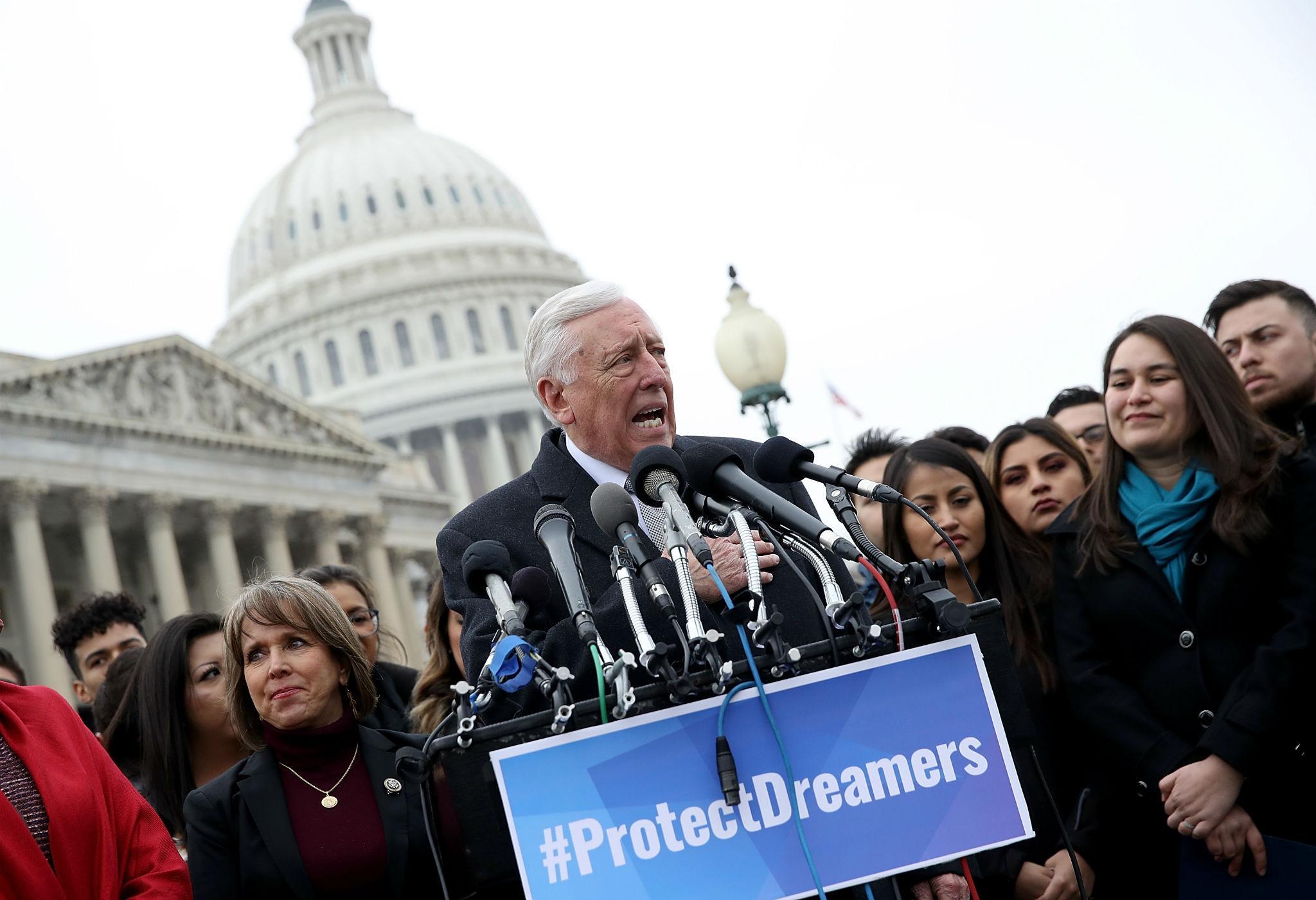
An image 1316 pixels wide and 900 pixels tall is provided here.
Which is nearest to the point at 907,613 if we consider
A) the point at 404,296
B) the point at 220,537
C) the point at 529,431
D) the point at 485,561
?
the point at 485,561

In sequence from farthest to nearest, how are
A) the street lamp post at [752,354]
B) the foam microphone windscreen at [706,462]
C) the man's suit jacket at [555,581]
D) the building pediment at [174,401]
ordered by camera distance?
the building pediment at [174,401] < the street lamp post at [752,354] < the foam microphone windscreen at [706,462] < the man's suit jacket at [555,581]

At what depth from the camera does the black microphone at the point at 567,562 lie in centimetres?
339

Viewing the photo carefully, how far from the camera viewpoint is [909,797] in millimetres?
3412

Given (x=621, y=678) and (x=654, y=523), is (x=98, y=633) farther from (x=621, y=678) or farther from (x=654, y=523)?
(x=621, y=678)

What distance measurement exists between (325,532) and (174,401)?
21.3 feet

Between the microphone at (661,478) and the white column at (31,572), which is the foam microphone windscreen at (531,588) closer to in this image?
the microphone at (661,478)

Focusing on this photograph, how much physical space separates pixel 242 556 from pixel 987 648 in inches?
1720

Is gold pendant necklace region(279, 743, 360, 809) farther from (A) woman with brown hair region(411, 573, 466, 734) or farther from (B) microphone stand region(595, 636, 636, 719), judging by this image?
(B) microphone stand region(595, 636, 636, 719)

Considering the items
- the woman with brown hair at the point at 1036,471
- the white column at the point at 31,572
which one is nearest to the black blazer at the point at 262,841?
the woman with brown hair at the point at 1036,471

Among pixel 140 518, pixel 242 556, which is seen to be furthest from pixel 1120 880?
pixel 242 556

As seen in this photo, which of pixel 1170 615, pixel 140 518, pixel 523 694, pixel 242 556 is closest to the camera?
pixel 523 694

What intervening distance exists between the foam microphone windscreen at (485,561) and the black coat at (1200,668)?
2.26 meters

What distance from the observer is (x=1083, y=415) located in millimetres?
7980

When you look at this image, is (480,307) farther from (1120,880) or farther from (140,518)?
(1120,880)
